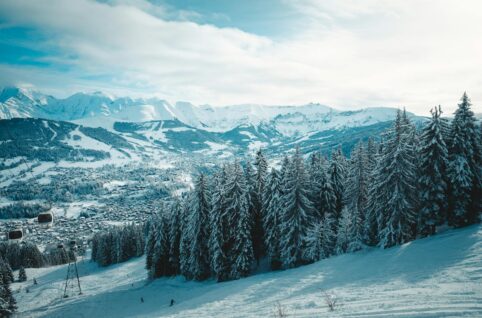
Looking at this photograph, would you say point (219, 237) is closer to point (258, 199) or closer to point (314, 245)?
point (258, 199)

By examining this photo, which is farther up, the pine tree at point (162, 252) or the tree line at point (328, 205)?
the tree line at point (328, 205)

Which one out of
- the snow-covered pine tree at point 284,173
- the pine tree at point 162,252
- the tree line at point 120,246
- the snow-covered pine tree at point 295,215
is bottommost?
the tree line at point 120,246

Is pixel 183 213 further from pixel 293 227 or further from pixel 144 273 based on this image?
pixel 144 273

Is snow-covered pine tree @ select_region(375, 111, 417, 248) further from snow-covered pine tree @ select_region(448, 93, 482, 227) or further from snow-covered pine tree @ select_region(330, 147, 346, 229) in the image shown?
snow-covered pine tree @ select_region(330, 147, 346, 229)

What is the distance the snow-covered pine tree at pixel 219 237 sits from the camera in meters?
39.2

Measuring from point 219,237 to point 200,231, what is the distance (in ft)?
13.2

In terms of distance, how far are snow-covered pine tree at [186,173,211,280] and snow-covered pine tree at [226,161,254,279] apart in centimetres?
441

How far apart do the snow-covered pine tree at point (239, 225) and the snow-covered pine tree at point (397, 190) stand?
15.9 m

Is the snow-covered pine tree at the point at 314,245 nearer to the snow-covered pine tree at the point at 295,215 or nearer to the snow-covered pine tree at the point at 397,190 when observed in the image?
the snow-covered pine tree at the point at 295,215

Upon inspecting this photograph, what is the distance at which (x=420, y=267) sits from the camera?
20.1m

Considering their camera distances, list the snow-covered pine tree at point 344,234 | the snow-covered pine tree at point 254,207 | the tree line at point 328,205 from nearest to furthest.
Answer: the tree line at point 328,205, the snow-covered pine tree at point 344,234, the snow-covered pine tree at point 254,207

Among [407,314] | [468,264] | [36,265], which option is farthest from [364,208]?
[36,265]

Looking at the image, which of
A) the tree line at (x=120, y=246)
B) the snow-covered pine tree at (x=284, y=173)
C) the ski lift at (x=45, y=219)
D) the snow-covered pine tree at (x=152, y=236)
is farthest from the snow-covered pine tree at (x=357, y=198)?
the tree line at (x=120, y=246)

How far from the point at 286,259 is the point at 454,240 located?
18.0 meters
